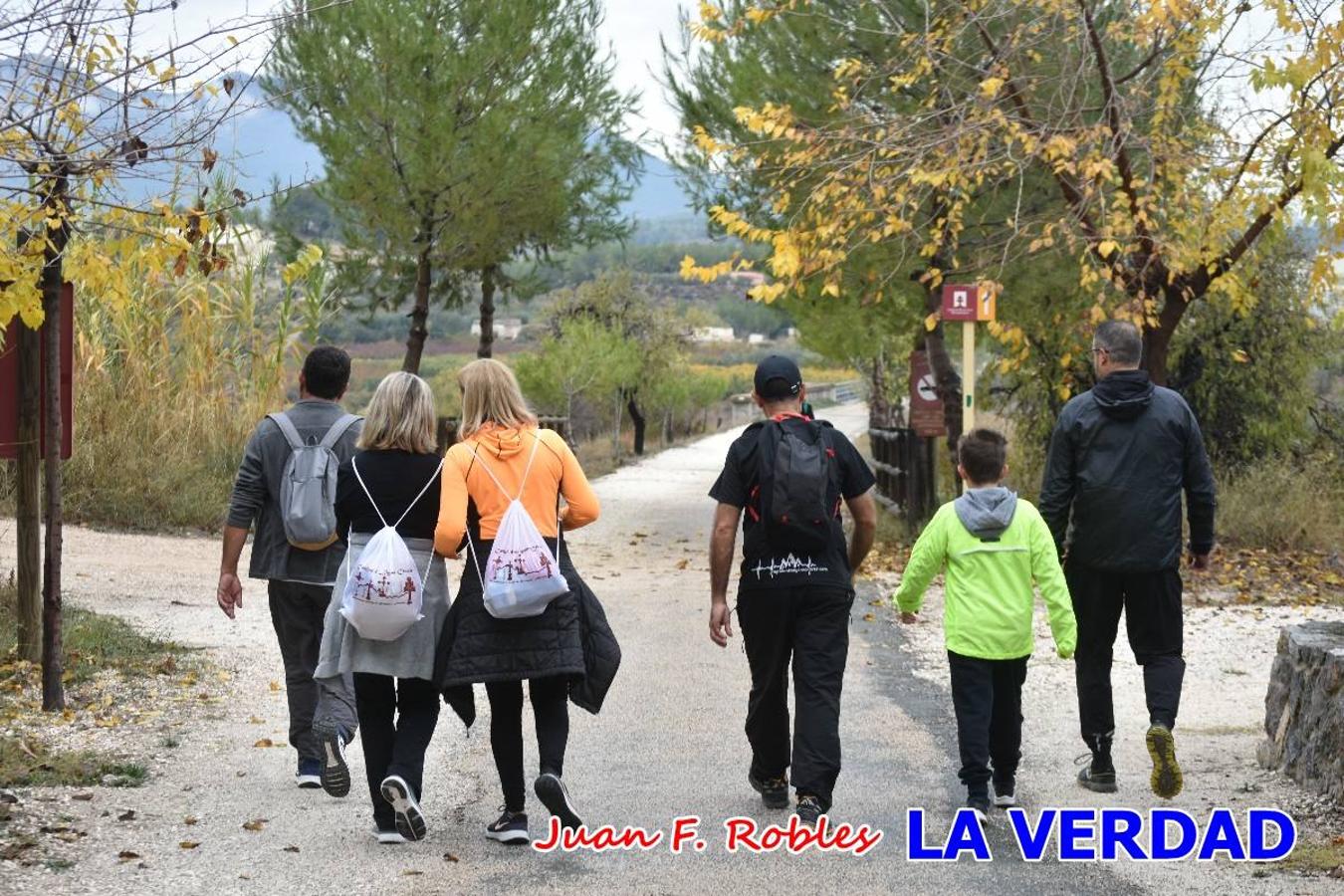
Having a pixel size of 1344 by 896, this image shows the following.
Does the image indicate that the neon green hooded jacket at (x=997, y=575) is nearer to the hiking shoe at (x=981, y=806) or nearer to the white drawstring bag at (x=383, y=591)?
the hiking shoe at (x=981, y=806)

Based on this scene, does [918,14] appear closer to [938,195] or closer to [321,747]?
[938,195]

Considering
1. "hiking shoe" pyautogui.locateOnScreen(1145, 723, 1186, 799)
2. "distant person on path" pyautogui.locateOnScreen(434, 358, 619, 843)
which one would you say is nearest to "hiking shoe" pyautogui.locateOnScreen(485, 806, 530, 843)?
"distant person on path" pyautogui.locateOnScreen(434, 358, 619, 843)

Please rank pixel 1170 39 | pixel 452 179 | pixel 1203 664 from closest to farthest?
1. pixel 1203 664
2. pixel 1170 39
3. pixel 452 179

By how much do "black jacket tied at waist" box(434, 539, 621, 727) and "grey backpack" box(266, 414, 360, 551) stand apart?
2.76 ft

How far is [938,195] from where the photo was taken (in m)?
14.8

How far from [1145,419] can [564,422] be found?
2734 centimetres

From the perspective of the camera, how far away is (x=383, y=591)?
602 cm

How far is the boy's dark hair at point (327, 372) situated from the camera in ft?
22.6

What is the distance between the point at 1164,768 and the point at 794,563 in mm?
1628

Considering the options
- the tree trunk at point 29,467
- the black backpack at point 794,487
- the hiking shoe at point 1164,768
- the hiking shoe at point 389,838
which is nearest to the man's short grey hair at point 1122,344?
the black backpack at point 794,487

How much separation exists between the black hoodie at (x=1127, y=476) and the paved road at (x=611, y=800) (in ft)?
3.85

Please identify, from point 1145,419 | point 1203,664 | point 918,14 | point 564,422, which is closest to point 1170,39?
point 918,14

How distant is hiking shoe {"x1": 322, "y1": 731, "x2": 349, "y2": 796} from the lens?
659 cm

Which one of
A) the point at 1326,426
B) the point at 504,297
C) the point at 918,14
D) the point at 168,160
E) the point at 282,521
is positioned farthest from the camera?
the point at 504,297
